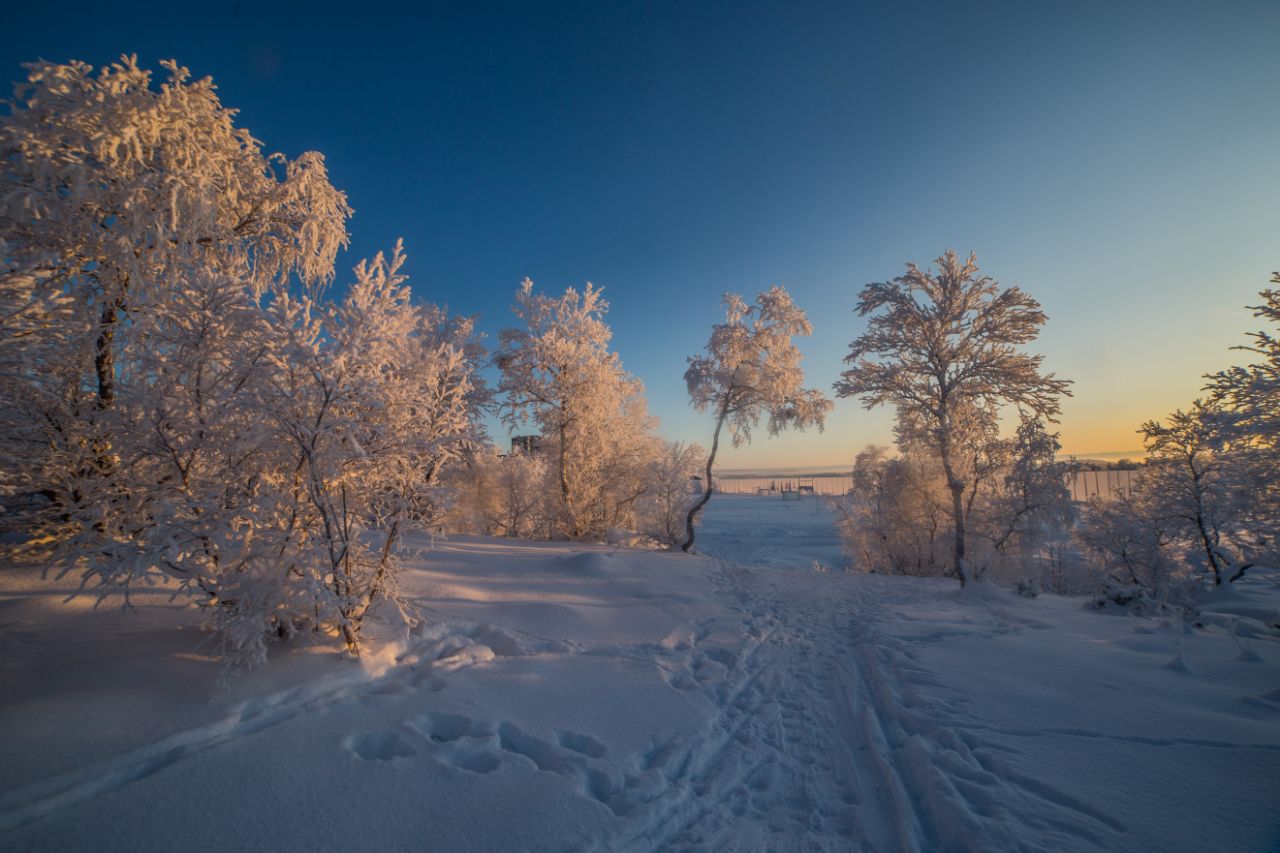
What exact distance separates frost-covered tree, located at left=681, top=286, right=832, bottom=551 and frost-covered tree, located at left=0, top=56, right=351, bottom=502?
33.3 ft

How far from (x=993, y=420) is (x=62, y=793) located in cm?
1380

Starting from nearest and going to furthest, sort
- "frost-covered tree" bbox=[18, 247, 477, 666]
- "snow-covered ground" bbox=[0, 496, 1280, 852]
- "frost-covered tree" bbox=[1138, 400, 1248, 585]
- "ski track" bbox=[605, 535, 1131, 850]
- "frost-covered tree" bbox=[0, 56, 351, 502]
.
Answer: "snow-covered ground" bbox=[0, 496, 1280, 852], "ski track" bbox=[605, 535, 1131, 850], "frost-covered tree" bbox=[18, 247, 477, 666], "frost-covered tree" bbox=[0, 56, 351, 502], "frost-covered tree" bbox=[1138, 400, 1248, 585]

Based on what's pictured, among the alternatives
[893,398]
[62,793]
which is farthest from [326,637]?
[893,398]

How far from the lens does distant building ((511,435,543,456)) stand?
14.7 metres

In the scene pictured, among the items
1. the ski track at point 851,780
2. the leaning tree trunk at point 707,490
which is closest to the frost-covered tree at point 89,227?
the ski track at point 851,780

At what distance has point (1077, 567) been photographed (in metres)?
13.4

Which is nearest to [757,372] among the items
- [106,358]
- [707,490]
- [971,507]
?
[707,490]

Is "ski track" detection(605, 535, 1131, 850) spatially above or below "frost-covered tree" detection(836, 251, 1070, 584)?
below

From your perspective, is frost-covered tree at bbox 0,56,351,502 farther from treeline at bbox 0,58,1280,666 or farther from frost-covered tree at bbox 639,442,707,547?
frost-covered tree at bbox 639,442,707,547

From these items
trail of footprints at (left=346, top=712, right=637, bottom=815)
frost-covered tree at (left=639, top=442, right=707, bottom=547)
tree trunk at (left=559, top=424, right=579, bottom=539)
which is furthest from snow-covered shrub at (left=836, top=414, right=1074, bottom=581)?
trail of footprints at (left=346, top=712, right=637, bottom=815)

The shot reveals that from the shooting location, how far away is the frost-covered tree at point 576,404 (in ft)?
42.4

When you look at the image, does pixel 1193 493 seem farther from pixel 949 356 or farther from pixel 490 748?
pixel 490 748

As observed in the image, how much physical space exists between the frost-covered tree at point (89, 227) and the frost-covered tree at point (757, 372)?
1016 cm

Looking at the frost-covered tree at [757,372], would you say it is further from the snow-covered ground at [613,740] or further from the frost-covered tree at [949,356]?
the snow-covered ground at [613,740]
